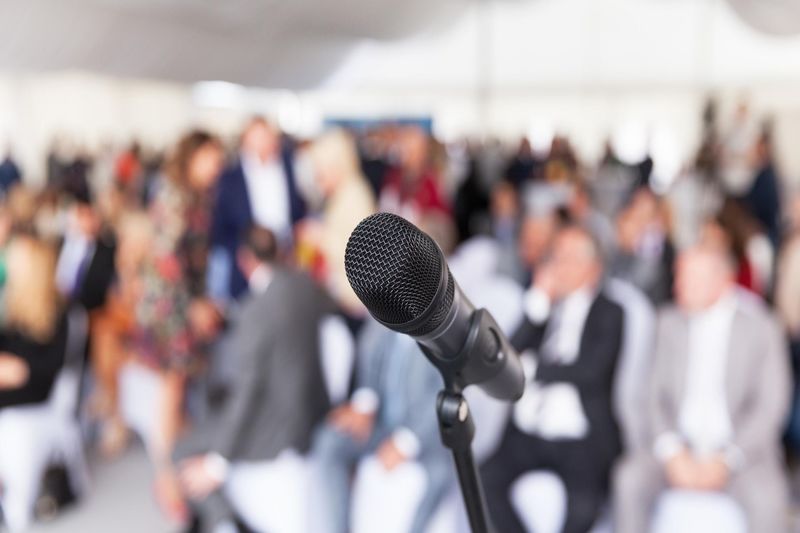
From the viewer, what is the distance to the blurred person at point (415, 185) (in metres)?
4.11

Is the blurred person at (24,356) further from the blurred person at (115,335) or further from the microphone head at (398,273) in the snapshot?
the microphone head at (398,273)

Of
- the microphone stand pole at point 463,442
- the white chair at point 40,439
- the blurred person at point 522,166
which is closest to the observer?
the microphone stand pole at point 463,442

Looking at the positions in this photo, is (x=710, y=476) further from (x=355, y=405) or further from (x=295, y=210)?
(x=295, y=210)

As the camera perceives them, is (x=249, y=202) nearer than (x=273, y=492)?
No

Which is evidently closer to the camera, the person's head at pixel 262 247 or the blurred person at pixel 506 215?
the person's head at pixel 262 247

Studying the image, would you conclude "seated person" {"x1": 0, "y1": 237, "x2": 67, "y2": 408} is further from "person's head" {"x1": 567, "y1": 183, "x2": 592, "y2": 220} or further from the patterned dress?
"person's head" {"x1": 567, "y1": 183, "x2": 592, "y2": 220}

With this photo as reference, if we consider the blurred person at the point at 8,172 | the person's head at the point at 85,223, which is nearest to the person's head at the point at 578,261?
the person's head at the point at 85,223

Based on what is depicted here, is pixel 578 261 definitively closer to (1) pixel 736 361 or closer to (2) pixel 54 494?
(1) pixel 736 361

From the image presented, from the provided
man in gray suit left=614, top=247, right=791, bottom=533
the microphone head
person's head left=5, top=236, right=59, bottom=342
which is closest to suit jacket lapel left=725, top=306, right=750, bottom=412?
man in gray suit left=614, top=247, right=791, bottom=533

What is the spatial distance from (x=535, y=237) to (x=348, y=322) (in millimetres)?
1024

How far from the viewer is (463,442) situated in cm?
68

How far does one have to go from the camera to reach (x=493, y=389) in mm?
715

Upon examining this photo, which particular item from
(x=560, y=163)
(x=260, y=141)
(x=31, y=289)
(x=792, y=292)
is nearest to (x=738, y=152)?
(x=560, y=163)

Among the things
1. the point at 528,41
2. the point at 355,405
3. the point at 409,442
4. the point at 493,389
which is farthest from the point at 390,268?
the point at 528,41
